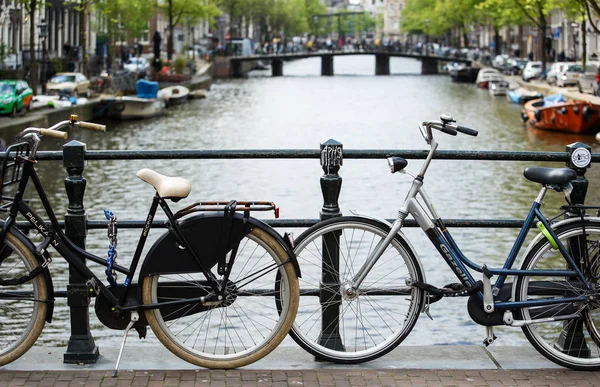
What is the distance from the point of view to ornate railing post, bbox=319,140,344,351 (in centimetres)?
588

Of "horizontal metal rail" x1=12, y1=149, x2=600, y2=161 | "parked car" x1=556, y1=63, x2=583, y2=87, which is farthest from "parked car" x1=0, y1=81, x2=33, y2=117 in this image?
"parked car" x1=556, y1=63, x2=583, y2=87

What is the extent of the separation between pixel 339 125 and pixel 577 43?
39.9 meters

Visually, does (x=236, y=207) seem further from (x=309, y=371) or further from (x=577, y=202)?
(x=577, y=202)

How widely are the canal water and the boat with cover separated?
731 millimetres

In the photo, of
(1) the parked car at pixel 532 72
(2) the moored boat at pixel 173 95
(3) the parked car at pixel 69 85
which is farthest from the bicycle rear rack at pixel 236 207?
(1) the parked car at pixel 532 72

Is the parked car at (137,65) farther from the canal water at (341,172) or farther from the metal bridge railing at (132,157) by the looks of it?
the metal bridge railing at (132,157)

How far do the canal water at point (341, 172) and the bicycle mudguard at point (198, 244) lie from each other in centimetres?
537

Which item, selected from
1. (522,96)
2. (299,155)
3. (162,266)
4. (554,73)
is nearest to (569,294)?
(299,155)

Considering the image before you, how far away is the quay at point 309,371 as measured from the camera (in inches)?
220

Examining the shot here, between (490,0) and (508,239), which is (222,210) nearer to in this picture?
(508,239)

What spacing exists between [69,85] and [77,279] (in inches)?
1651

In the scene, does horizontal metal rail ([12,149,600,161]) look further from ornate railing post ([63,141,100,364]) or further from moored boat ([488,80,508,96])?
moored boat ([488,80,508,96])

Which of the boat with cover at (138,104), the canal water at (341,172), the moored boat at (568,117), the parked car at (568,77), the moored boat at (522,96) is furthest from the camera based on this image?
the parked car at (568,77)

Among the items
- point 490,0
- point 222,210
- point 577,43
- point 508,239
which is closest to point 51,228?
point 222,210
